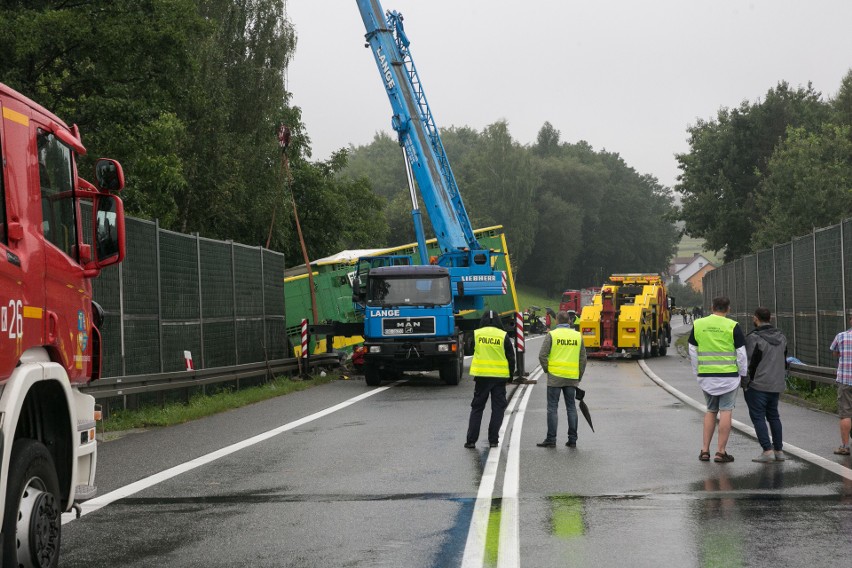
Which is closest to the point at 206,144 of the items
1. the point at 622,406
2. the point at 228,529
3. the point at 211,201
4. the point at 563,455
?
the point at 211,201

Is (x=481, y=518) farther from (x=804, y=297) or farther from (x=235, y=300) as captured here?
(x=235, y=300)

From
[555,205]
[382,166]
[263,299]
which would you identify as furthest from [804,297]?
[382,166]

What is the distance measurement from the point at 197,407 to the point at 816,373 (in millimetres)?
10505

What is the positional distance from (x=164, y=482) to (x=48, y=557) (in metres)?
Result: 4.55

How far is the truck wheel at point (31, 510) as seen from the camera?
18.9 feet

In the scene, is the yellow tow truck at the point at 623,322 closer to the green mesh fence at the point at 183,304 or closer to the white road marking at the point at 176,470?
the green mesh fence at the point at 183,304

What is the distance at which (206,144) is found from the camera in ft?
130

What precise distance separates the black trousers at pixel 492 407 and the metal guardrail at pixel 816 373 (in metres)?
6.39

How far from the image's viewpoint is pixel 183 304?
2123 centimetres

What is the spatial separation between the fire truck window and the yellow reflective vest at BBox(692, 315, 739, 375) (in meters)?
7.16

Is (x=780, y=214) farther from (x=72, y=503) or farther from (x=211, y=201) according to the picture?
(x=72, y=503)

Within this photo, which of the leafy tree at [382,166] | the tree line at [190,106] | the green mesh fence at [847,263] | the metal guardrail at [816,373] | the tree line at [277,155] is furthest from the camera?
the leafy tree at [382,166]

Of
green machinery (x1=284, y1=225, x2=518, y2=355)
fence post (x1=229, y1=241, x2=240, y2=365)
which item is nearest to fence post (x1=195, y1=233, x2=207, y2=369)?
fence post (x1=229, y1=241, x2=240, y2=365)

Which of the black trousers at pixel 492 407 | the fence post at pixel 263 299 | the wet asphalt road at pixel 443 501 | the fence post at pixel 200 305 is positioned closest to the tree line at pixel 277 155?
the fence post at pixel 263 299
